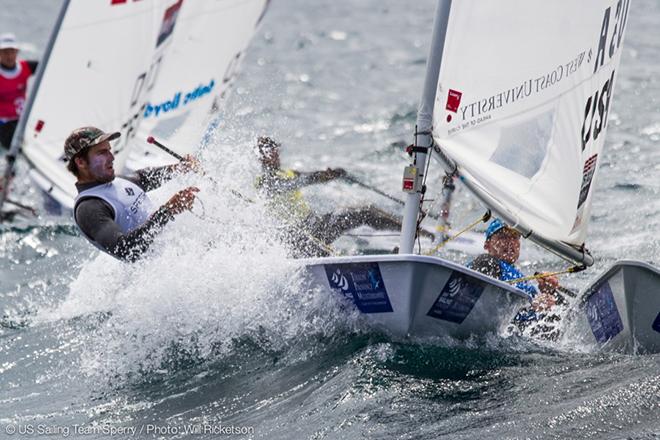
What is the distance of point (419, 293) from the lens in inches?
168

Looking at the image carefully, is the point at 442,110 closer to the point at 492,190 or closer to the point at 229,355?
the point at 492,190

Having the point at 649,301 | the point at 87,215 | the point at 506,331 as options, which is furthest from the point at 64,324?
the point at 649,301

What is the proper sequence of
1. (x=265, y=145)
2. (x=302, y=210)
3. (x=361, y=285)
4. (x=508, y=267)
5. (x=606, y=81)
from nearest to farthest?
(x=361, y=285), (x=606, y=81), (x=508, y=267), (x=302, y=210), (x=265, y=145)

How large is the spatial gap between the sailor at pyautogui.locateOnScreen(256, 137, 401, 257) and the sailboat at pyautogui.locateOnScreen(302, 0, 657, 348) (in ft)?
3.09

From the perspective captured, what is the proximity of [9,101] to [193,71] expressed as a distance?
81.7 inches

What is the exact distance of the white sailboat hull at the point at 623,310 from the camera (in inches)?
169

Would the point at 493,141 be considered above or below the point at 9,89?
above

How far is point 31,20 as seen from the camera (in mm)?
17562

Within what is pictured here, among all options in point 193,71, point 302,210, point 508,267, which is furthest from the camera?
point 193,71

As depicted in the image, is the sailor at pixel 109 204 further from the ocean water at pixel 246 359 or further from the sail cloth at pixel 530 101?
the sail cloth at pixel 530 101

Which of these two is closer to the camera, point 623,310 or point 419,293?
point 419,293

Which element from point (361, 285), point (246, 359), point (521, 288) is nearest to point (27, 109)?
point (246, 359)

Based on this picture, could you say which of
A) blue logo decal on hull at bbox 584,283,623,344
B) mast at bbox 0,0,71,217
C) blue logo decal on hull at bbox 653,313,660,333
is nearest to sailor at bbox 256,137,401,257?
blue logo decal on hull at bbox 584,283,623,344

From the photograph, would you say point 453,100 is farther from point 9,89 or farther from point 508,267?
point 9,89
